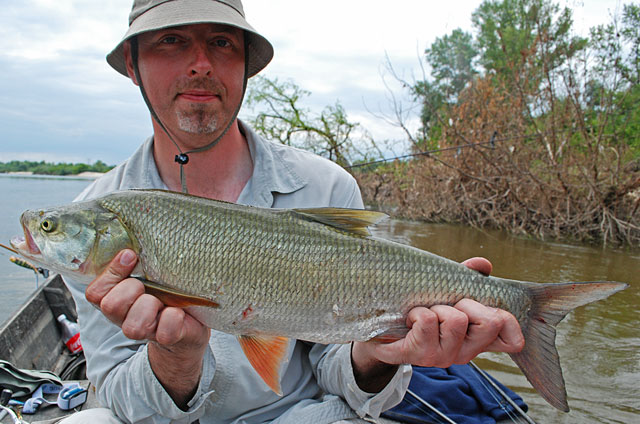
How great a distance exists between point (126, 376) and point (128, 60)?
5.42 feet

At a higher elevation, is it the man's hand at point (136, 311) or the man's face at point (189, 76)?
the man's face at point (189, 76)

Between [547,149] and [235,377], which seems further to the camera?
[547,149]

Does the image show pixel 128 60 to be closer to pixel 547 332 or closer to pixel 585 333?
pixel 547 332

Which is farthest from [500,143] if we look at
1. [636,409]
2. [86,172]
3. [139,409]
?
[86,172]

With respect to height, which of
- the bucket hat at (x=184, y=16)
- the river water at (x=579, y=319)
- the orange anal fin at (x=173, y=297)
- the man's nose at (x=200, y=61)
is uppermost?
the bucket hat at (x=184, y=16)

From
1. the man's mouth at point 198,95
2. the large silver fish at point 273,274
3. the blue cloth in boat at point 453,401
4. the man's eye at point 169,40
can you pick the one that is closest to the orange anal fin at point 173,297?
the large silver fish at point 273,274

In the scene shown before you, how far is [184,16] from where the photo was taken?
212cm

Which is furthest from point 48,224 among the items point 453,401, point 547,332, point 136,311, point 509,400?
point 509,400

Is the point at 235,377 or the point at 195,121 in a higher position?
the point at 195,121

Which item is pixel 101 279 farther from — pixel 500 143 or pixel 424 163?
pixel 424 163

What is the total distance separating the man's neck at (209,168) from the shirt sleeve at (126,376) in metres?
0.74

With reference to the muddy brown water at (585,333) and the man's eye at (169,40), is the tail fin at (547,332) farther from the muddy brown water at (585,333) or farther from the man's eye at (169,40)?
the muddy brown water at (585,333)

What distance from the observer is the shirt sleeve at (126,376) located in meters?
1.91

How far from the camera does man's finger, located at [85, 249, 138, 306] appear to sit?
159cm
